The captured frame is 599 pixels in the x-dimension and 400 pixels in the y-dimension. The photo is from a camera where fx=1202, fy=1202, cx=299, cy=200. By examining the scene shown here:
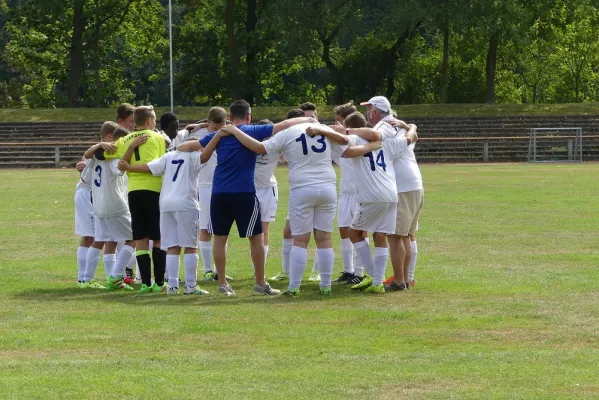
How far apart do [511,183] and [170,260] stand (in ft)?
75.9

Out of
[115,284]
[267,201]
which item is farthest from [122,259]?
[267,201]

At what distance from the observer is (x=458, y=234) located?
1927cm

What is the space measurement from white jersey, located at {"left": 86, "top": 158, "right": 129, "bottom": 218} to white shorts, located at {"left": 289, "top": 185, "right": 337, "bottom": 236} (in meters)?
2.18

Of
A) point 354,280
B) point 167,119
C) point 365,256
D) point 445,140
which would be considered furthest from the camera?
point 445,140

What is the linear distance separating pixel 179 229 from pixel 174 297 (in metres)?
0.70

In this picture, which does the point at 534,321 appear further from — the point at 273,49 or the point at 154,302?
the point at 273,49

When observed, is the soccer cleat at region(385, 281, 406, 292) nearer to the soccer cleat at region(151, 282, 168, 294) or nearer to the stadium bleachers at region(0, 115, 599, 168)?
the soccer cleat at region(151, 282, 168, 294)

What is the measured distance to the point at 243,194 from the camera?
12.0 metres

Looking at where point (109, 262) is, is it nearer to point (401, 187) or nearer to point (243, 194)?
point (243, 194)

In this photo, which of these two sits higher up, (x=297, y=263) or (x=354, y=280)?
(x=297, y=263)

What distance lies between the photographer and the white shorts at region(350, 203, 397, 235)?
490 inches

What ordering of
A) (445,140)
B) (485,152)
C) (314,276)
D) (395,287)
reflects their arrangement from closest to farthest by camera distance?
(395,287), (314,276), (485,152), (445,140)

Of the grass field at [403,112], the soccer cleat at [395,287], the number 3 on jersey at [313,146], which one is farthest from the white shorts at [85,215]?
the grass field at [403,112]

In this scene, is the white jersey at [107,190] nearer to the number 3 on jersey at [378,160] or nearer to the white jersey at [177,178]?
the white jersey at [177,178]
